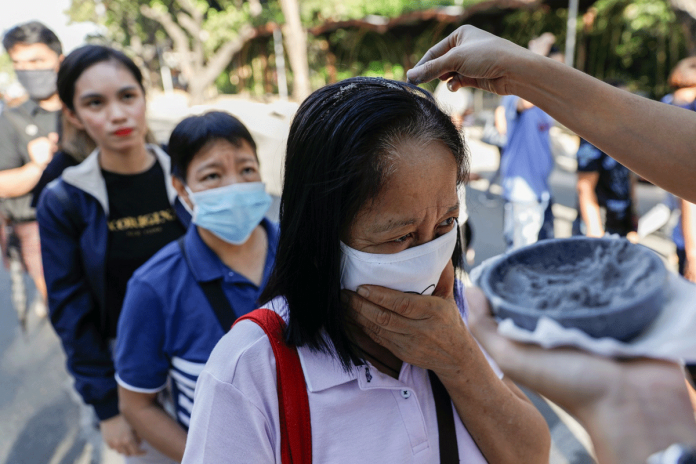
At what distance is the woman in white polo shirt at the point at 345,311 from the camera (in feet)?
3.23

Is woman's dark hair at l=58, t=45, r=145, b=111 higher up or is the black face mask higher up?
woman's dark hair at l=58, t=45, r=145, b=111

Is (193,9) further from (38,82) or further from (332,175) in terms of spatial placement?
(332,175)

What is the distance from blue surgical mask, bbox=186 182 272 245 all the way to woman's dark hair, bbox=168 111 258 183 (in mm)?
130

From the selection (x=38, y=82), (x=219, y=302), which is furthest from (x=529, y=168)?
(x=38, y=82)

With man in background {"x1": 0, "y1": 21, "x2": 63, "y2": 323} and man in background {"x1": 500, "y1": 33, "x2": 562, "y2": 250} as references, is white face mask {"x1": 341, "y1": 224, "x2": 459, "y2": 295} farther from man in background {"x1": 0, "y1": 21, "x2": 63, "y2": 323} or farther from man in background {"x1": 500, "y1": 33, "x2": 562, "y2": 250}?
man in background {"x1": 500, "y1": 33, "x2": 562, "y2": 250}

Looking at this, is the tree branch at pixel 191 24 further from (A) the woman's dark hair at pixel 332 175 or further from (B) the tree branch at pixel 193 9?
(A) the woman's dark hair at pixel 332 175

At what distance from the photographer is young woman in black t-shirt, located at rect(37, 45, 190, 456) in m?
2.02

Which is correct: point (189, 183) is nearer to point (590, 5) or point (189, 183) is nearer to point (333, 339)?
point (333, 339)

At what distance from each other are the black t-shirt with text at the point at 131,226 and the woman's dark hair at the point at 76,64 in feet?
1.26

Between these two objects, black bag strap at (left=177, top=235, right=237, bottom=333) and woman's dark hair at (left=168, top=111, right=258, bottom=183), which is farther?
woman's dark hair at (left=168, top=111, right=258, bottom=183)

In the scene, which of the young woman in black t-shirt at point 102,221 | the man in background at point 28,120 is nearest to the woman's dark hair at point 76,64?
the young woman in black t-shirt at point 102,221

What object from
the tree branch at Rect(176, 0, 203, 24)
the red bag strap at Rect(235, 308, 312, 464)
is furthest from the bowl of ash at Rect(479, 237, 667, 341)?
the tree branch at Rect(176, 0, 203, 24)

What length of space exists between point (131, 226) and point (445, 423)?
1570mm

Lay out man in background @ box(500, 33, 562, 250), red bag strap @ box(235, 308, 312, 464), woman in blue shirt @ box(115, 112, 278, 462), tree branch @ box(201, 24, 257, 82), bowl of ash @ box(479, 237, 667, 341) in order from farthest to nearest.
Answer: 1. tree branch @ box(201, 24, 257, 82)
2. man in background @ box(500, 33, 562, 250)
3. woman in blue shirt @ box(115, 112, 278, 462)
4. red bag strap @ box(235, 308, 312, 464)
5. bowl of ash @ box(479, 237, 667, 341)
